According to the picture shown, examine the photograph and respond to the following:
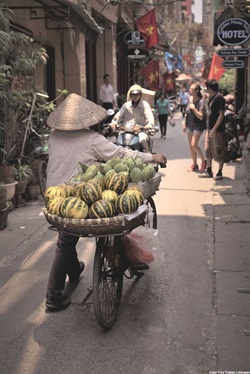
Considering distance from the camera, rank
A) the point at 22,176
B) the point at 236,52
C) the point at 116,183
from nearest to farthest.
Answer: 1. the point at 116,183
2. the point at 22,176
3. the point at 236,52

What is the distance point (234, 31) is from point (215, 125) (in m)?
2.36

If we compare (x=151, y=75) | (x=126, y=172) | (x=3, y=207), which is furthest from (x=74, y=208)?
(x=151, y=75)

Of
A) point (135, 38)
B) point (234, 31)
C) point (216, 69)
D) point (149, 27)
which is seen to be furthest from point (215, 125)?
point (135, 38)

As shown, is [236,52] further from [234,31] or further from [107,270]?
[107,270]

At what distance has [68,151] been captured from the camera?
4262mm

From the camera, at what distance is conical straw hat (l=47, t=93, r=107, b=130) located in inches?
164

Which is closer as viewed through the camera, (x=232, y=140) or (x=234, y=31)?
(x=234, y=31)

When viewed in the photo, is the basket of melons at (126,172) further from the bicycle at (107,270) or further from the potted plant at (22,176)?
the potted plant at (22,176)

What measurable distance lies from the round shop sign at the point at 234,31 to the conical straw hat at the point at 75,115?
7061 mm

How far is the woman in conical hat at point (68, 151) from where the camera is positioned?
414 centimetres

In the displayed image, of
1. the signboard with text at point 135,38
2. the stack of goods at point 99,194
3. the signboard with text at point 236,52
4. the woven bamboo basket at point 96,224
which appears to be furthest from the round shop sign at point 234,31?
the signboard with text at point 135,38

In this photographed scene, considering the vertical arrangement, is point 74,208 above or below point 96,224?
above

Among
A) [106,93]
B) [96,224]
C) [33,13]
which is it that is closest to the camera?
[96,224]

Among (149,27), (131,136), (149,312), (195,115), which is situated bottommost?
(149,312)
